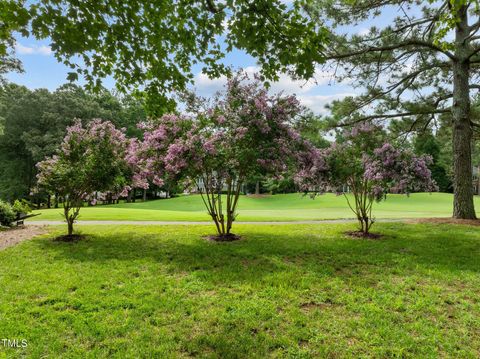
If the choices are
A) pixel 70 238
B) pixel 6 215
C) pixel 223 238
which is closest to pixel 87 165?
pixel 70 238

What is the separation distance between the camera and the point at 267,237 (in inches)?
397

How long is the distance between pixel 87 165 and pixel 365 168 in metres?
8.06

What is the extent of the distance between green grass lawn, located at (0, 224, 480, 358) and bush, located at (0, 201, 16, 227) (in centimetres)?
483

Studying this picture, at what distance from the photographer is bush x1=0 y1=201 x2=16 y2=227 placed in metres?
12.0

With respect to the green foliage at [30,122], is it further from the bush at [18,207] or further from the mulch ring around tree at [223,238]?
the mulch ring around tree at [223,238]

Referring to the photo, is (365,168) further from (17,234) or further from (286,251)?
(17,234)

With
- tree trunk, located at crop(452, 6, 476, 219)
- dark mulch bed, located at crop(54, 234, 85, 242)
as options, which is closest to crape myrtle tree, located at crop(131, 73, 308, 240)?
dark mulch bed, located at crop(54, 234, 85, 242)

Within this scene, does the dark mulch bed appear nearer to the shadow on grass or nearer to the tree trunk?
the shadow on grass

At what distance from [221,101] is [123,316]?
6.49 metres

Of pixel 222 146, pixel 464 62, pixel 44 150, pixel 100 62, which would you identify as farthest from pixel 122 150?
pixel 44 150

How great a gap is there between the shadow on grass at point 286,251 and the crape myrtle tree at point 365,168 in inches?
61.5

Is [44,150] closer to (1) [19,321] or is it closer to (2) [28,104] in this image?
(2) [28,104]

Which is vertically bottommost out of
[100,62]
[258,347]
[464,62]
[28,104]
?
[258,347]

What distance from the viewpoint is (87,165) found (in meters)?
9.20
